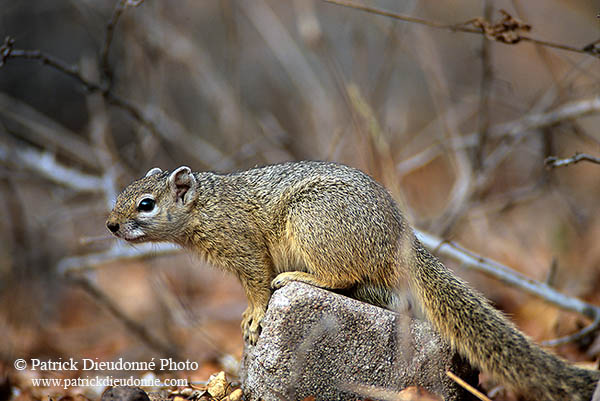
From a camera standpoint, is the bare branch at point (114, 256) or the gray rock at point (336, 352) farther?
the bare branch at point (114, 256)

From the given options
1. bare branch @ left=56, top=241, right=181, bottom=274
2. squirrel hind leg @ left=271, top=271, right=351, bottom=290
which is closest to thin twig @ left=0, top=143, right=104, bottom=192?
bare branch @ left=56, top=241, right=181, bottom=274

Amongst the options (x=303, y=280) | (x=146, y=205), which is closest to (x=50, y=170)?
(x=146, y=205)

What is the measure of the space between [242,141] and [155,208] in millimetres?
5627

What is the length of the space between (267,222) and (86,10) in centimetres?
597

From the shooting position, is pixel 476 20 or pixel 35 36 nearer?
pixel 476 20

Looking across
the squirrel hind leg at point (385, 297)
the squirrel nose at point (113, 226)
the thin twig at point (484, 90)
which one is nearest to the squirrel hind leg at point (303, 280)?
the squirrel hind leg at point (385, 297)

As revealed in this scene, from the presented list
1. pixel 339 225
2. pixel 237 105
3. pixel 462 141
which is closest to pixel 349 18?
pixel 237 105

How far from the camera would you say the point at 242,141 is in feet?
33.2

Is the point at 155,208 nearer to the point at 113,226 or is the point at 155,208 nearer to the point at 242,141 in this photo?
the point at 113,226

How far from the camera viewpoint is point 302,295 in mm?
3836

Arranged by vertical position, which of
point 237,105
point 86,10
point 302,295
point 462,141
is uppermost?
point 86,10

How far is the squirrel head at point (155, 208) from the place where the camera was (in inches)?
176

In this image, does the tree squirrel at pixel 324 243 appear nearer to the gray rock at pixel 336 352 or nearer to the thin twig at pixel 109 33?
the gray rock at pixel 336 352

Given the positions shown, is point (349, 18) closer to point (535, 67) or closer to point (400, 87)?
point (400, 87)
